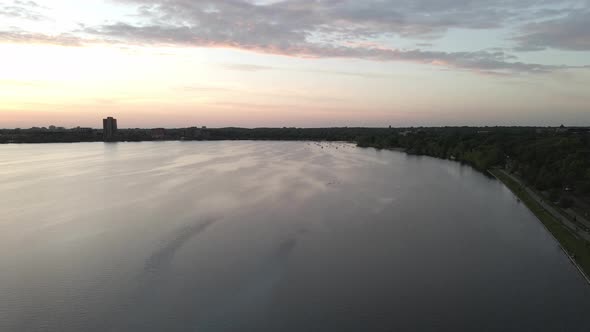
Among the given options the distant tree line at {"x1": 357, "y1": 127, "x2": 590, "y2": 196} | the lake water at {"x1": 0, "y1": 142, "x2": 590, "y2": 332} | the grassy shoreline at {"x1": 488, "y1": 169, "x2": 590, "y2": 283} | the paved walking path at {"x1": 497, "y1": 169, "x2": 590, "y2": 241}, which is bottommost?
the lake water at {"x1": 0, "y1": 142, "x2": 590, "y2": 332}

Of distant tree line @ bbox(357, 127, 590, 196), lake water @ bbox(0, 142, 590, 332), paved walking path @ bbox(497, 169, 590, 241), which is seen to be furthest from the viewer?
distant tree line @ bbox(357, 127, 590, 196)

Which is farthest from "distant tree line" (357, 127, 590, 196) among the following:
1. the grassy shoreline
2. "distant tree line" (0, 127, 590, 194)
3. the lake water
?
the lake water

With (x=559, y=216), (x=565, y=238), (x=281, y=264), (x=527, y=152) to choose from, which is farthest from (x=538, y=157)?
(x=281, y=264)

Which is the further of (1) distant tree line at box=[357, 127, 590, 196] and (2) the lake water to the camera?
(1) distant tree line at box=[357, 127, 590, 196]

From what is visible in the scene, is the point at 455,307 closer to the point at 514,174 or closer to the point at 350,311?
the point at 350,311

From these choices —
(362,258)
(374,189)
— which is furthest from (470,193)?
(362,258)

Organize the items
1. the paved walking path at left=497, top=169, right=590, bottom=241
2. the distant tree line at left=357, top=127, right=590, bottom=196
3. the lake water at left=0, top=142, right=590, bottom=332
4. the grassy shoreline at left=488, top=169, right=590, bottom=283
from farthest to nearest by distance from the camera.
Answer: the distant tree line at left=357, top=127, right=590, bottom=196
the paved walking path at left=497, top=169, right=590, bottom=241
the grassy shoreline at left=488, top=169, right=590, bottom=283
the lake water at left=0, top=142, right=590, bottom=332

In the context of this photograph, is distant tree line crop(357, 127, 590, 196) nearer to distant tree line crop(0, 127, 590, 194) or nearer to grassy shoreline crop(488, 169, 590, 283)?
distant tree line crop(0, 127, 590, 194)
